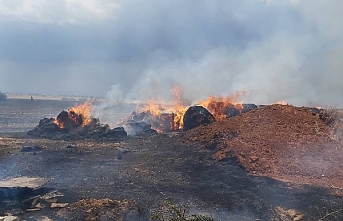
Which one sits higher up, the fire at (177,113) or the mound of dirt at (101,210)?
the fire at (177,113)

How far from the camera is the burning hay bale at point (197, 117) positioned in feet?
113

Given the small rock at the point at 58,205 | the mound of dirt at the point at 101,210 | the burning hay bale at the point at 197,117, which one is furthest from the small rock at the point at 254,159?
the burning hay bale at the point at 197,117

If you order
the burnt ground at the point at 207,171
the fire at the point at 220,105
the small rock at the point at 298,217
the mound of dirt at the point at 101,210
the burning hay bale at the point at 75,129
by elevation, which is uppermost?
the fire at the point at 220,105

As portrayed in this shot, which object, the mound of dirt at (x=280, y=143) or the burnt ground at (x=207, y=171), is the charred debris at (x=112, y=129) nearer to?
the burnt ground at (x=207, y=171)

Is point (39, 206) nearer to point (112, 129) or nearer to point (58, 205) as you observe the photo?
point (58, 205)

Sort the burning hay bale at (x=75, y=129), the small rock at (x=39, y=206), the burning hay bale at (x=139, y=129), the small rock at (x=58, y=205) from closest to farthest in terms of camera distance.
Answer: the small rock at (x=39, y=206)
the small rock at (x=58, y=205)
the burning hay bale at (x=75, y=129)
the burning hay bale at (x=139, y=129)

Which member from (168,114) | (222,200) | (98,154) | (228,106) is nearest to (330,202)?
(222,200)

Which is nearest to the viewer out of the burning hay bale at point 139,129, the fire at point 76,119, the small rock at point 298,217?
the small rock at point 298,217

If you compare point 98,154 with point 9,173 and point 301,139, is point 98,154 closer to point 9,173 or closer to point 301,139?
point 9,173

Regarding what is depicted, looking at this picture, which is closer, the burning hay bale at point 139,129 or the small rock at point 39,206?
the small rock at point 39,206

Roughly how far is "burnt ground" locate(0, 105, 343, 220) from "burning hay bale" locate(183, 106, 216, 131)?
3762 millimetres

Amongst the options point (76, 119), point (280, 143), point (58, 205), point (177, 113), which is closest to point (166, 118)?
point (177, 113)

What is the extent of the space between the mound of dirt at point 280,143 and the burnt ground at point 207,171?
61 mm

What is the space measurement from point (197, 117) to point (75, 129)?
12835 mm
